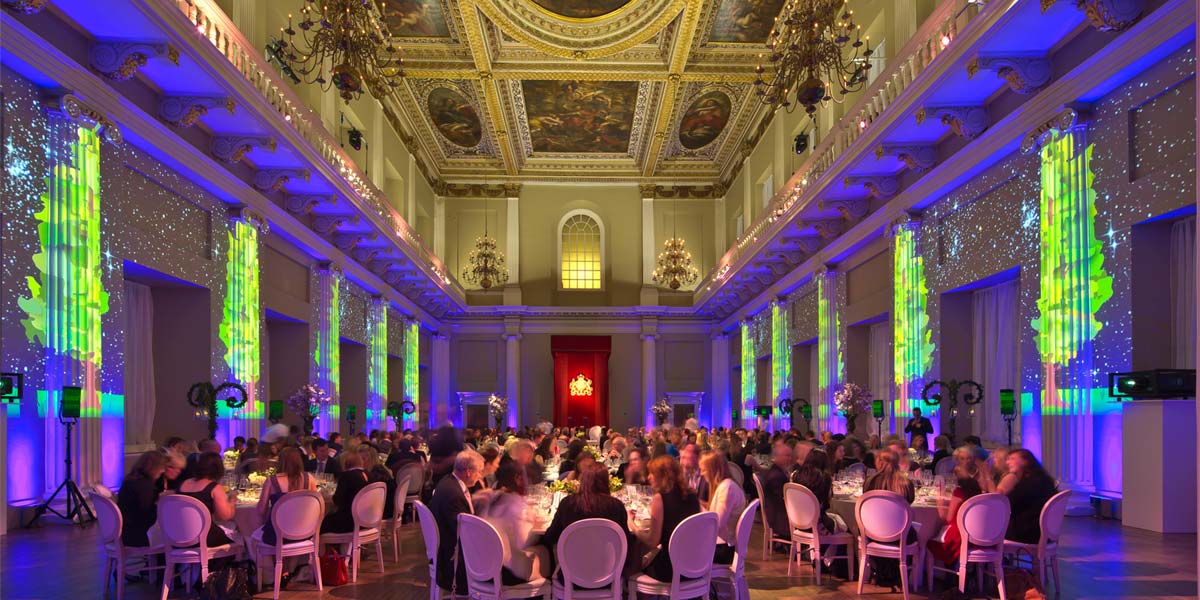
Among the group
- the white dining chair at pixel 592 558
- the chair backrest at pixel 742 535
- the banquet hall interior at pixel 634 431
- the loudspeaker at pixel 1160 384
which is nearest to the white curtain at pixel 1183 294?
the banquet hall interior at pixel 634 431

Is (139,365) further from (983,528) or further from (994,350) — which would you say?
(994,350)

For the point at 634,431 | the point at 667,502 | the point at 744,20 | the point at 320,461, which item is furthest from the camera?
the point at 634,431

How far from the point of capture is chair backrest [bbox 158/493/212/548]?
24.0 feet

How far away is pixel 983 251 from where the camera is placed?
12.9m

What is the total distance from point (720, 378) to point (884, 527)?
2658cm

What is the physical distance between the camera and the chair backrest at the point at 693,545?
6.27 metres

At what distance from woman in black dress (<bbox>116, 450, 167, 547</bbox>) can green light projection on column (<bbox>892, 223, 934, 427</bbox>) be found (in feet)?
36.9

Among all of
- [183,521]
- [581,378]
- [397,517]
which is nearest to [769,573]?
[397,517]

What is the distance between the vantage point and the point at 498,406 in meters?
32.5

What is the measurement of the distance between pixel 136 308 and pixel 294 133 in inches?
137

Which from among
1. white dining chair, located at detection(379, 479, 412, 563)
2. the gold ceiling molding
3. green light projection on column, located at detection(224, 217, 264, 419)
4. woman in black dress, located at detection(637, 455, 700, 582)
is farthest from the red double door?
woman in black dress, located at detection(637, 455, 700, 582)

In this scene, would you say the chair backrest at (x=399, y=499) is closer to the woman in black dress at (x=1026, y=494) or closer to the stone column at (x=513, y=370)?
the woman in black dress at (x=1026, y=494)

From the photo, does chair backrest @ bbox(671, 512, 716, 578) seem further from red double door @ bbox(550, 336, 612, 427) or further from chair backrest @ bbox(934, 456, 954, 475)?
red double door @ bbox(550, 336, 612, 427)

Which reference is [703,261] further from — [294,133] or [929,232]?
[294,133]
